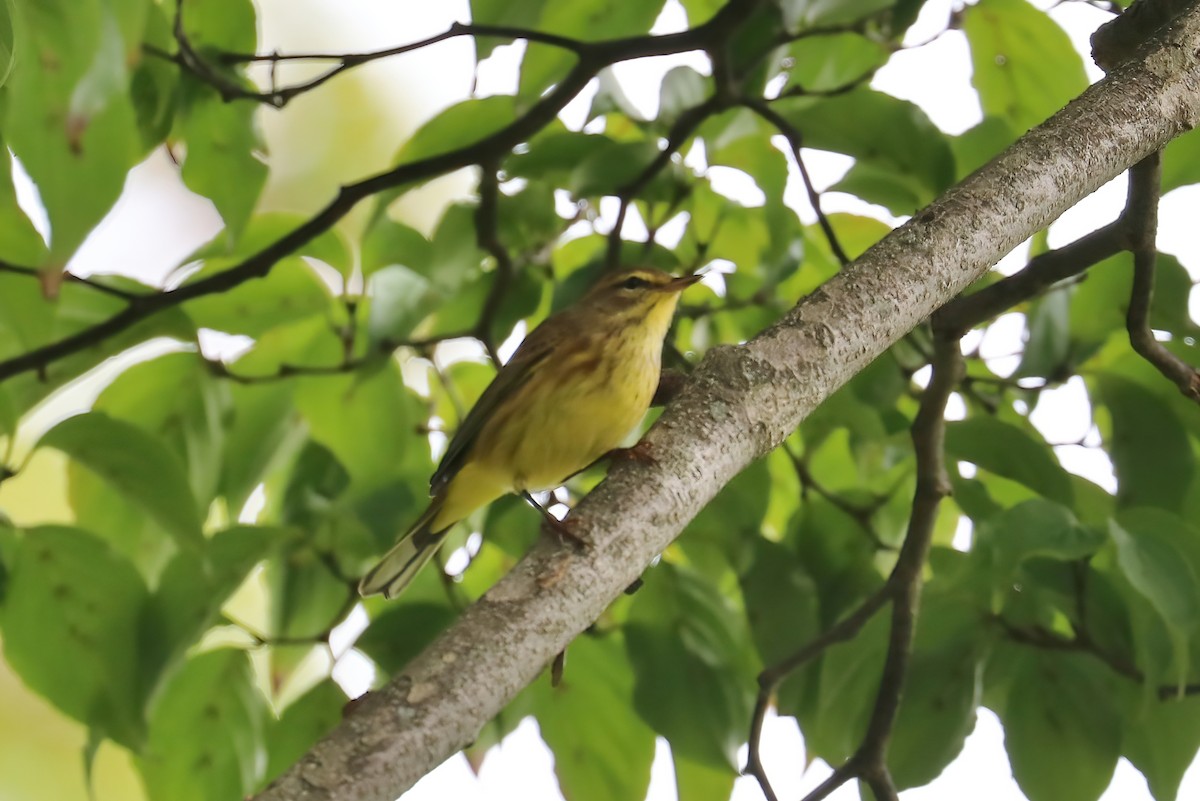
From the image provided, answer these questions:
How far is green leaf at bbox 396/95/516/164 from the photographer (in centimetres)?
214

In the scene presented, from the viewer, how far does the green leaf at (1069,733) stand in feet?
5.68

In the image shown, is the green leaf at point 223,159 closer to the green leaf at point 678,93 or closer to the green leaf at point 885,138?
the green leaf at point 678,93

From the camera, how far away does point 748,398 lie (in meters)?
1.26

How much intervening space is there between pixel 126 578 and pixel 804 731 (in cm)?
105

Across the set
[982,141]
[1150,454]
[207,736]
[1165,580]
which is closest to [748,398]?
[1165,580]

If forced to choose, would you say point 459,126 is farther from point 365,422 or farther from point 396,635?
point 396,635

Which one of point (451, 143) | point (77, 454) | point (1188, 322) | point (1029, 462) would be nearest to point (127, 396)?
point (77, 454)

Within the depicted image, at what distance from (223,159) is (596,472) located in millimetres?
896

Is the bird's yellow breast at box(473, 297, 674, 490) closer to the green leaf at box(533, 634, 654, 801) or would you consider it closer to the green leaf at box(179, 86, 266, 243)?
the green leaf at box(533, 634, 654, 801)

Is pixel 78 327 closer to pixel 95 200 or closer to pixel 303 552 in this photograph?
pixel 303 552

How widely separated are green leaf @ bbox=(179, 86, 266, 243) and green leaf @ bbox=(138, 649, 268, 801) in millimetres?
667

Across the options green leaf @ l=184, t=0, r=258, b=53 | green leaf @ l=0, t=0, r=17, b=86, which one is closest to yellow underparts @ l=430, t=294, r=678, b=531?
green leaf @ l=184, t=0, r=258, b=53

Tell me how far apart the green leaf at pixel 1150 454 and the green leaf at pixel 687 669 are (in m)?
0.62

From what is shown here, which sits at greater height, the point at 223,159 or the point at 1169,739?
the point at 223,159
